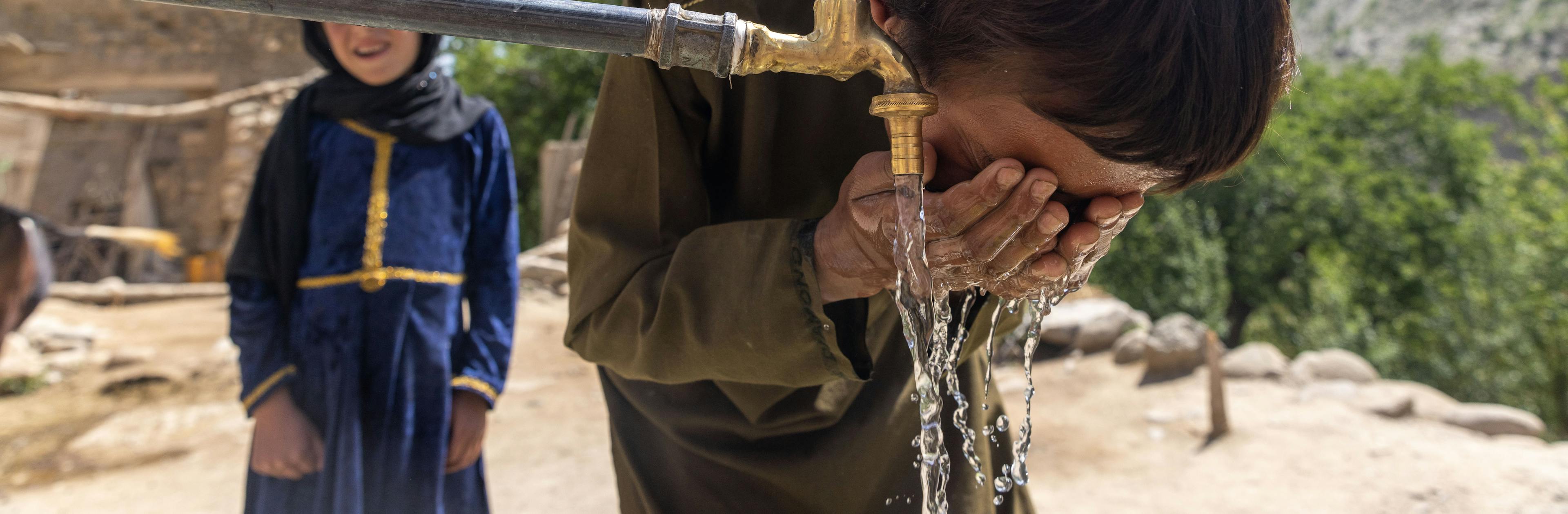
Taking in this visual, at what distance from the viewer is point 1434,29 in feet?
128

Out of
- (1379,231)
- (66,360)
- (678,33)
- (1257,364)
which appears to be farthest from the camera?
(1379,231)

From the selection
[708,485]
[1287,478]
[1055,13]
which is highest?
[1055,13]

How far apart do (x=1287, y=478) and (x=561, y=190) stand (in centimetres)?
880

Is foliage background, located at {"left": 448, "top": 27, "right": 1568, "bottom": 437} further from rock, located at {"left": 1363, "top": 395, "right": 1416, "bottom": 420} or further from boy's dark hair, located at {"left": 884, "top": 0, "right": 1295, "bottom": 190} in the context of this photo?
boy's dark hair, located at {"left": 884, "top": 0, "right": 1295, "bottom": 190}

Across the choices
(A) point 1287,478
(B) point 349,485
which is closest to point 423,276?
(B) point 349,485

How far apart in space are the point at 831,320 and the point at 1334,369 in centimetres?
651

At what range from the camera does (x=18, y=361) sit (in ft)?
20.5

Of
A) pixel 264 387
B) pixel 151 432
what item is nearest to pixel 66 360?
pixel 151 432

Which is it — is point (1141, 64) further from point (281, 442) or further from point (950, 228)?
point (281, 442)

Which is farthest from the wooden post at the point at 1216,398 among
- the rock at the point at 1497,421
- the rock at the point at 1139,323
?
the rock at the point at 1139,323

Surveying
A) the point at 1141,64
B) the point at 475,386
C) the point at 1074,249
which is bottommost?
the point at 475,386

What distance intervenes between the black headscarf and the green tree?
44.7ft

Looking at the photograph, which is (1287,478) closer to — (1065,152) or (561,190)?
(1065,152)

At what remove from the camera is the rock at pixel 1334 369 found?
622cm
